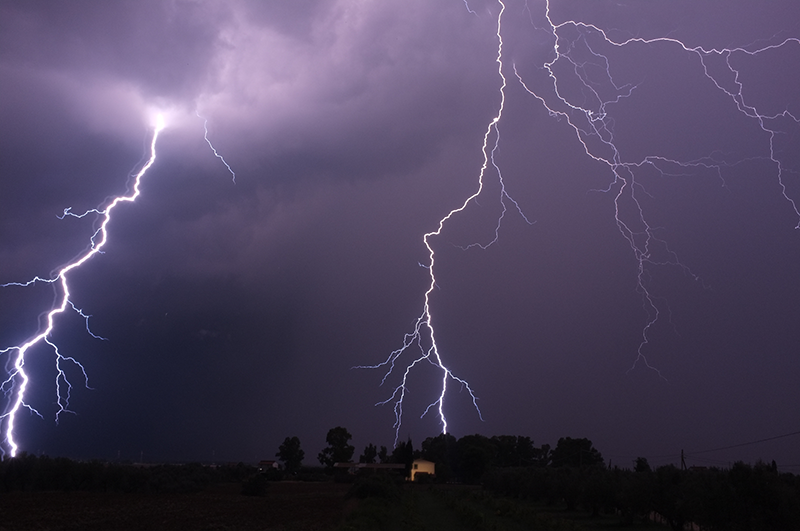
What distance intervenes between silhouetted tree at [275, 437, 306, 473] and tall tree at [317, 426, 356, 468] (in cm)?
282

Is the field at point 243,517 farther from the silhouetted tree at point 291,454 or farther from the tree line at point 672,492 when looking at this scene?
the silhouetted tree at point 291,454

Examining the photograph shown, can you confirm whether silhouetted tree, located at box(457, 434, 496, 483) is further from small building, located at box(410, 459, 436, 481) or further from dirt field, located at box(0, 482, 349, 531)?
dirt field, located at box(0, 482, 349, 531)

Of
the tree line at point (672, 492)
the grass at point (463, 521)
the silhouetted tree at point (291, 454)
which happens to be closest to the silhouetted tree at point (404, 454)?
the tree line at point (672, 492)

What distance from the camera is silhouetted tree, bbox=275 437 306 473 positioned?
69.0m

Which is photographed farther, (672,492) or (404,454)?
(404,454)

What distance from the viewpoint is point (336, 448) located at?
70.3 meters

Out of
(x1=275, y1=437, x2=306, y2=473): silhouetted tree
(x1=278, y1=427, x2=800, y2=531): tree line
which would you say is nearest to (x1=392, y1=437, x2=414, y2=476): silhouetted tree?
(x1=278, y1=427, x2=800, y2=531): tree line

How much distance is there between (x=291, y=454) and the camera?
227 ft

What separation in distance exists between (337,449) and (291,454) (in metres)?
5.64

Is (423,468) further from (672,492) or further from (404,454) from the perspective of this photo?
(672,492)

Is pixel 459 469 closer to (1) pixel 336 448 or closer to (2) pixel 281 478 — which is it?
(1) pixel 336 448

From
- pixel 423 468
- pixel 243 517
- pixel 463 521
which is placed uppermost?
pixel 243 517

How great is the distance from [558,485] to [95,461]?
1143 inches

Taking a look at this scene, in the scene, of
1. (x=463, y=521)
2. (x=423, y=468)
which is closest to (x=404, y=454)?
(x=423, y=468)
